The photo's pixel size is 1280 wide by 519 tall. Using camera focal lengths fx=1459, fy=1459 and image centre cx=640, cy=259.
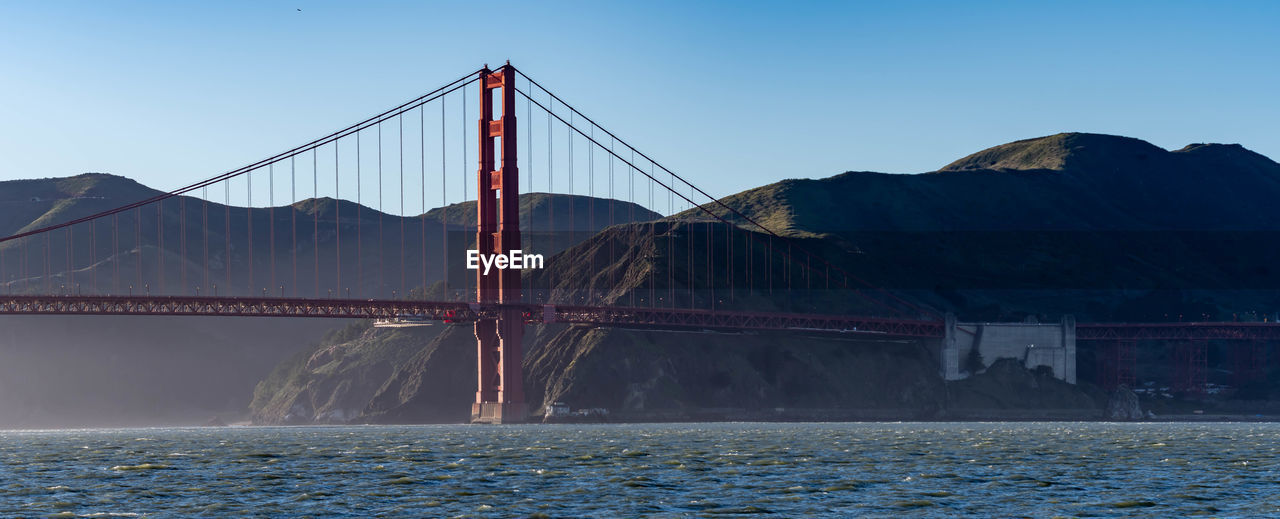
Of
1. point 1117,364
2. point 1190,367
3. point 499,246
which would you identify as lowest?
point 1190,367

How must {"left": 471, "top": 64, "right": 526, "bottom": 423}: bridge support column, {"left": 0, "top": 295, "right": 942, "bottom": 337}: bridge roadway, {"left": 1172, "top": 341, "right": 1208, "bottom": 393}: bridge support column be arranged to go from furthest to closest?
{"left": 1172, "top": 341, "right": 1208, "bottom": 393}: bridge support column < {"left": 471, "top": 64, "right": 526, "bottom": 423}: bridge support column < {"left": 0, "top": 295, "right": 942, "bottom": 337}: bridge roadway

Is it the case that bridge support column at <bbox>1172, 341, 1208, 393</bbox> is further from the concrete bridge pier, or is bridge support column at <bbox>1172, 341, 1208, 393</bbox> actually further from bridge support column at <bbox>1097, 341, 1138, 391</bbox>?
the concrete bridge pier

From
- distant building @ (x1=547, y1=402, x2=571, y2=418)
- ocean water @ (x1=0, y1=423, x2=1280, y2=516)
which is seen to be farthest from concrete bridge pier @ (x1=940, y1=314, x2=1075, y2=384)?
ocean water @ (x1=0, y1=423, x2=1280, y2=516)

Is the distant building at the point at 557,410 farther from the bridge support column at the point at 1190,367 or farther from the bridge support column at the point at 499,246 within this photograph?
the bridge support column at the point at 1190,367

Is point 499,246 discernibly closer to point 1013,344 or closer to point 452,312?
point 452,312

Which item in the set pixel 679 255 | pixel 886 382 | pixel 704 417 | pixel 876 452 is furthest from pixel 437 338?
pixel 876 452

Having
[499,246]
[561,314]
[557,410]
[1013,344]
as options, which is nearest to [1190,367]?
[1013,344]

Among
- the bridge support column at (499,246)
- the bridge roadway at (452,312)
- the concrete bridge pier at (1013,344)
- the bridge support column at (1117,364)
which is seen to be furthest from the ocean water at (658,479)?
the bridge support column at (1117,364)
